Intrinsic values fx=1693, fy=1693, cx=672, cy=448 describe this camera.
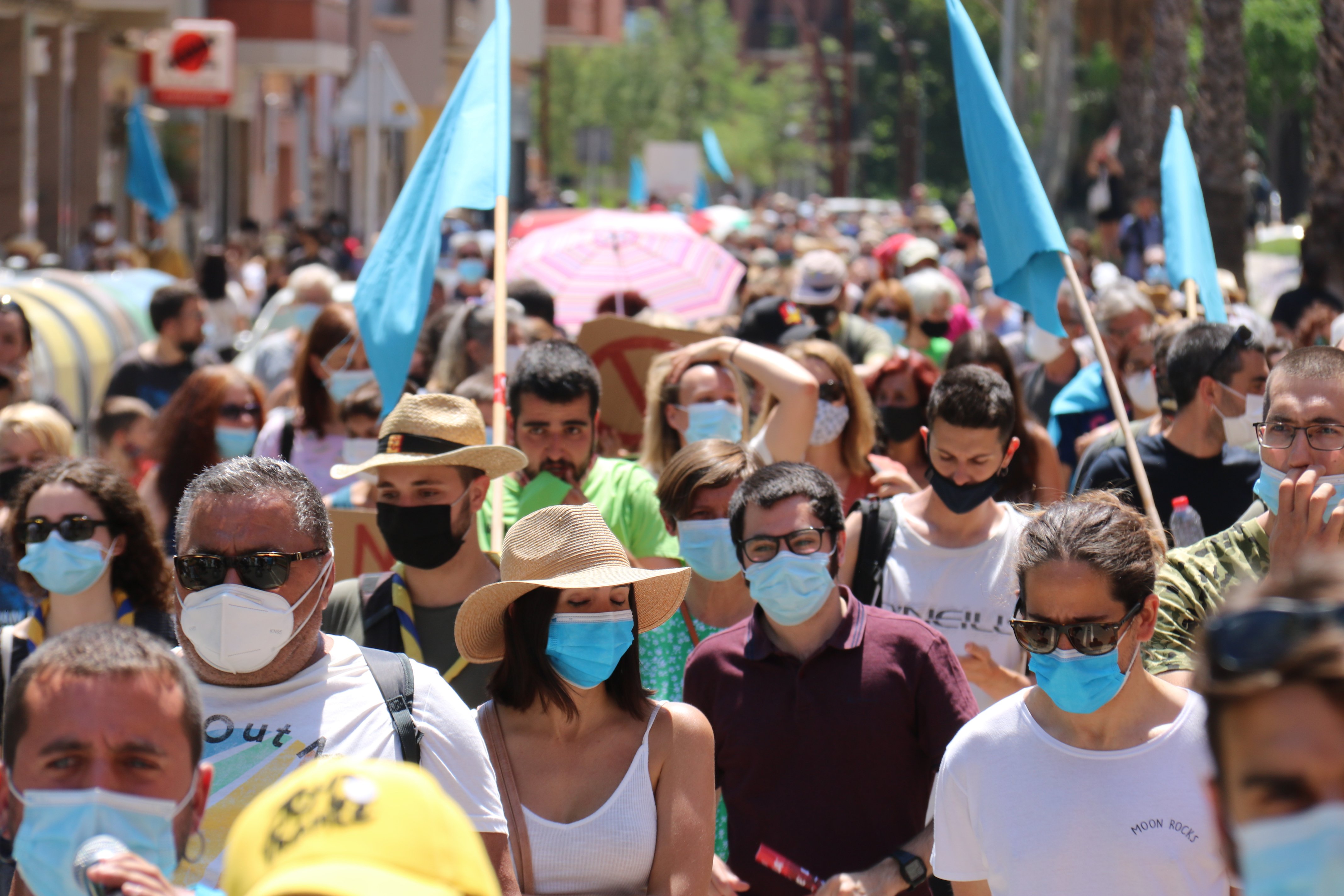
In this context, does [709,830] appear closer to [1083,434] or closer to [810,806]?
[810,806]

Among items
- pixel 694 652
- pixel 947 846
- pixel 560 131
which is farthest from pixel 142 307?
pixel 560 131

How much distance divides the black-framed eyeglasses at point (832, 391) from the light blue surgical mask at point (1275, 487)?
7.90 ft

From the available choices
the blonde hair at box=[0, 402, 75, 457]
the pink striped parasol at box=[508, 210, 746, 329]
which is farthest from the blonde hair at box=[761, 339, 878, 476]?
the pink striped parasol at box=[508, 210, 746, 329]

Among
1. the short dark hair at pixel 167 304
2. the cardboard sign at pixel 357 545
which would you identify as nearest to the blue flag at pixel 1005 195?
the cardboard sign at pixel 357 545

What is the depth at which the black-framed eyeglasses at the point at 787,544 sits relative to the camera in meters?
3.98

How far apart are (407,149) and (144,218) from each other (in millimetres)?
15180

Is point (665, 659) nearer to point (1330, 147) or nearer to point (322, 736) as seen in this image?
point (322, 736)

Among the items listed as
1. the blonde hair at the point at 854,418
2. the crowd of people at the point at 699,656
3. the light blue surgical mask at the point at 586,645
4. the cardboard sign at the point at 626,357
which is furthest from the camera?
the cardboard sign at the point at 626,357

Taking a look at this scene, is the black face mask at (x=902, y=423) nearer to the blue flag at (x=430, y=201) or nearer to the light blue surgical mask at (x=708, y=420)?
the light blue surgical mask at (x=708, y=420)

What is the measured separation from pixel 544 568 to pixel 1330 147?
11.4 metres

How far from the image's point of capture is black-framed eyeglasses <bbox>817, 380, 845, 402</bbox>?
6312 millimetres

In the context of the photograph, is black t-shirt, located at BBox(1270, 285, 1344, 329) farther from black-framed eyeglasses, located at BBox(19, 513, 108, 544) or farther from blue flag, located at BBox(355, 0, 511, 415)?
black-framed eyeglasses, located at BBox(19, 513, 108, 544)

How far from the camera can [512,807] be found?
132 inches

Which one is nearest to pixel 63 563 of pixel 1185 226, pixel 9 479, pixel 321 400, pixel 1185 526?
pixel 9 479
